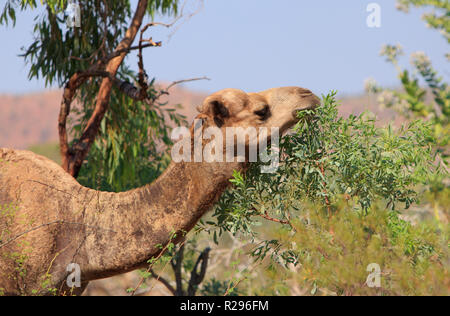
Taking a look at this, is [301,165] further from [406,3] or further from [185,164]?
[406,3]

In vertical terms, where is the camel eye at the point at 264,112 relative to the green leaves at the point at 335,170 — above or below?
above

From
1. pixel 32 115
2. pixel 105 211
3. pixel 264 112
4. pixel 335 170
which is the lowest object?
pixel 105 211

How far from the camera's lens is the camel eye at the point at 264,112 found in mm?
4766

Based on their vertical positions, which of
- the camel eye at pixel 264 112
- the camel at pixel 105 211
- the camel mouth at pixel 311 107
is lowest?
the camel at pixel 105 211

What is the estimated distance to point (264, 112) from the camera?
4797 millimetres

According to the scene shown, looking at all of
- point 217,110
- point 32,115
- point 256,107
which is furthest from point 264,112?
point 32,115

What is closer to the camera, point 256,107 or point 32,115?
point 256,107

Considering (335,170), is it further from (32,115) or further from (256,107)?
(32,115)

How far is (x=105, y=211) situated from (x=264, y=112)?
1.92 meters

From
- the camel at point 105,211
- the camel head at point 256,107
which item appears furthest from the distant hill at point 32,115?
the camel head at point 256,107

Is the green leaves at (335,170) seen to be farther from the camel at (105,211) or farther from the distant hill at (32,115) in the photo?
the distant hill at (32,115)

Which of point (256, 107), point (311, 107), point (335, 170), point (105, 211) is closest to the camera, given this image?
point (256, 107)

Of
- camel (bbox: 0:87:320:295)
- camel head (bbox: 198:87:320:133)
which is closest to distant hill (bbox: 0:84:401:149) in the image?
camel (bbox: 0:87:320:295)

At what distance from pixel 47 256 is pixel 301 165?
2.67 metres
